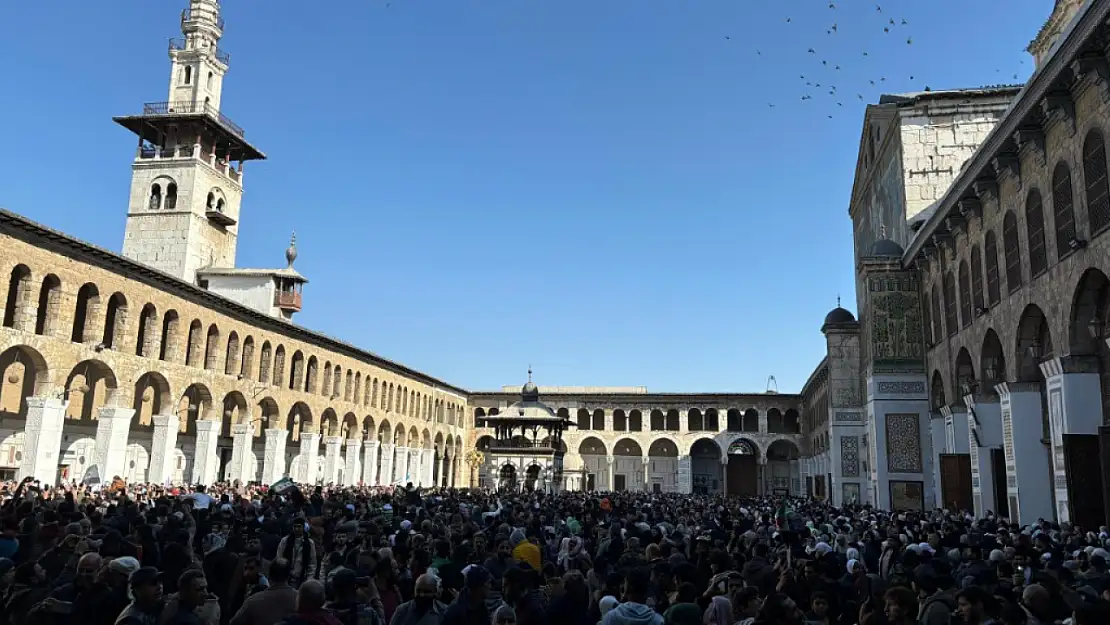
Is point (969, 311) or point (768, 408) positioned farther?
point (768, 408)

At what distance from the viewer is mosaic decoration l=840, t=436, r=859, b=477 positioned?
27.8 m

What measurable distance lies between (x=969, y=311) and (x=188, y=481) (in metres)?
26.5

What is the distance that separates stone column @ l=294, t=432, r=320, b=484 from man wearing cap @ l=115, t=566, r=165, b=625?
30.0m

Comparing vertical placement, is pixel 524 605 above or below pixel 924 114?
below

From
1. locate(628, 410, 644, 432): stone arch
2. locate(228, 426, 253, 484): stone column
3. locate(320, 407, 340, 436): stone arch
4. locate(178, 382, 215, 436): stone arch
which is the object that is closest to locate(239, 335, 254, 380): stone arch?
locate(178, 382, 215, 436): stone arch

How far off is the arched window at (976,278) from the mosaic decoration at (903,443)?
526 centimetres

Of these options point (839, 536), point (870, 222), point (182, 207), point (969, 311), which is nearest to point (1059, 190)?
point (969, 311)

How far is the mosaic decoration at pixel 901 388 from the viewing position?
2248 cm

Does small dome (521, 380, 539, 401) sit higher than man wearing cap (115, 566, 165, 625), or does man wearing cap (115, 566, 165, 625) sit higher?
small dome (521, 380, 539, 401)

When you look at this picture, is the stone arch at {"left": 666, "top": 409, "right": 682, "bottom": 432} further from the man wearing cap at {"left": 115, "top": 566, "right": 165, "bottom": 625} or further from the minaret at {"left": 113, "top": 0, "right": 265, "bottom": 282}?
the man wearing cap at {"left": 115, "top": 566, "right": 165, "bottom": 625}

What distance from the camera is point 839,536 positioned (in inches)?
414

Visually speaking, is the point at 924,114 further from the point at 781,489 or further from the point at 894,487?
the point at 781,489

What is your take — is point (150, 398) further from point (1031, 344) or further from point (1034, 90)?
point (1034, 90)

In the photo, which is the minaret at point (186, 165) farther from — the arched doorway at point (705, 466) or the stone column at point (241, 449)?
the arched doorway at point (705, 466)
